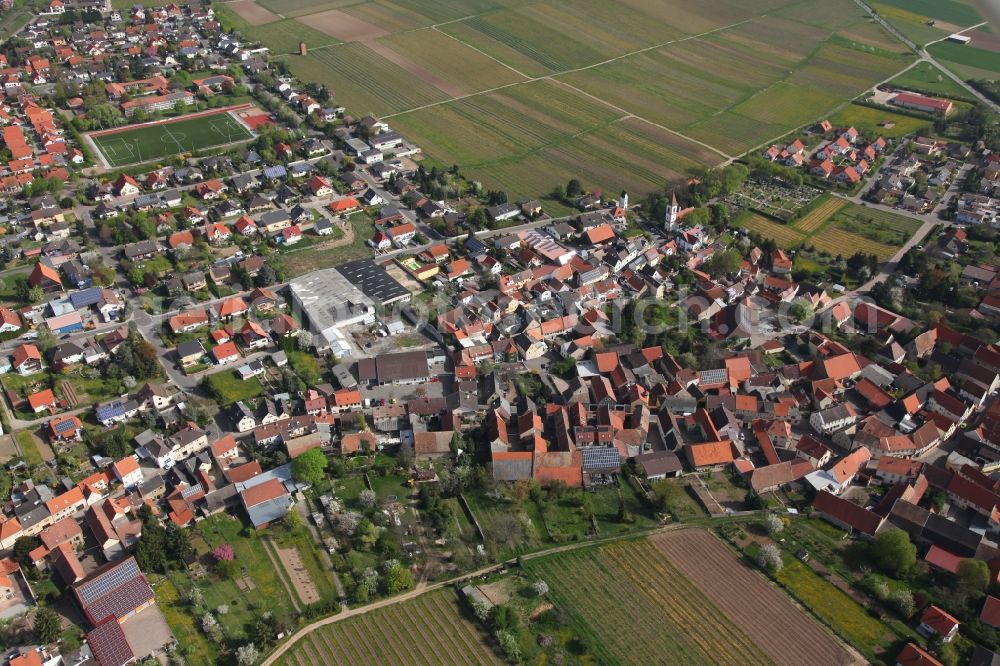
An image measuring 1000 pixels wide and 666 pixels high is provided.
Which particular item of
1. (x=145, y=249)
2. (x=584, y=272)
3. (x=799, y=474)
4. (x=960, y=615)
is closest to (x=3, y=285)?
(x=145, y=249)

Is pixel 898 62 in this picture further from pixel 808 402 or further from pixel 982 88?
pixel 808 402

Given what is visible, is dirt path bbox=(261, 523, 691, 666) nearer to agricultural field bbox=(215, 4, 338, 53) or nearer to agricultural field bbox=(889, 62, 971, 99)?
agricultural field bbox=(889, 62, 971, 99)

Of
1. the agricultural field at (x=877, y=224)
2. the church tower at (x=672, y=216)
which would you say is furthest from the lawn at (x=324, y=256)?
the agricultural field at (x=877, y=224)

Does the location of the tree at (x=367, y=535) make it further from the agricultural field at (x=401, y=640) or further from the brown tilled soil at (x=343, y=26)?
the brown tilled soil at (x=343, y=26)

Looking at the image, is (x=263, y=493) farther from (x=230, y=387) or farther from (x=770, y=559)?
(x=770, y=559)

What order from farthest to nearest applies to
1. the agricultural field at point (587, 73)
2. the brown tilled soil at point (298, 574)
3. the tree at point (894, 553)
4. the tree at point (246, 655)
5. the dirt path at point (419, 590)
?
the agricultural field at point (587, 73) < the tree at point (894, 553) < the brown tilled soil at point (298, 574) < the dirt path at point (419, 590) < the tree at point (246, 655)

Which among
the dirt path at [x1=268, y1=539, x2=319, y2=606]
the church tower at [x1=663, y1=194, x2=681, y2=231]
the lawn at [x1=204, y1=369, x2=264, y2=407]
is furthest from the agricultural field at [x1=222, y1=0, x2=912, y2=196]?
the dirt path at [x1=268, y1=539, x2=319, y2=606]

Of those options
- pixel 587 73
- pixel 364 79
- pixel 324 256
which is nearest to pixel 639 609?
pixel 324 256
